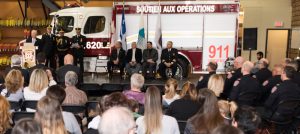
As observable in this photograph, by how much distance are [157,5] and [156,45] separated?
1.28 meters

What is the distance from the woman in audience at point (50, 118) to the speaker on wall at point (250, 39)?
40.0 feet

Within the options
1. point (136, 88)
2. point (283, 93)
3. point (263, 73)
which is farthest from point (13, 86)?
point (263, 73)

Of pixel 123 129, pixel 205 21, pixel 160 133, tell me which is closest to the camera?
pixel 123 129

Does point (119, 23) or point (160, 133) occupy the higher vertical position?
point (119, 23)

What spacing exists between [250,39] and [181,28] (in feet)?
12.7

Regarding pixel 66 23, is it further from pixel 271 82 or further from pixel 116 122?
pixel 116 122

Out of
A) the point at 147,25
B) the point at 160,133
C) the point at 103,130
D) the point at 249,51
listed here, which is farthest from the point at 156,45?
the point at 103,130

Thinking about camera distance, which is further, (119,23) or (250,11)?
(250,11)

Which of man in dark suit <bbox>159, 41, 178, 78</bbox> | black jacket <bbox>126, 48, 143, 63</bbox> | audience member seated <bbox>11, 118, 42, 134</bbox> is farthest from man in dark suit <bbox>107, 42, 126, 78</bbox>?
audience member seated <bbox>11, 118, 42, 134</bbox>

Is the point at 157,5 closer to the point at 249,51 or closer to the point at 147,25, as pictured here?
the point at 147,25

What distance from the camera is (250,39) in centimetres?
1440

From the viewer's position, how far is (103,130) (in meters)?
1.97

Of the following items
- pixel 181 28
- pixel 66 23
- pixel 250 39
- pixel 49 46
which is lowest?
pixel 49 46

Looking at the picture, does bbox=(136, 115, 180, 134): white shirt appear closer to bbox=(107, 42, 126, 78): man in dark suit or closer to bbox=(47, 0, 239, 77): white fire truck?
bbox=(107, 42, 126, 78): man in dark suit
